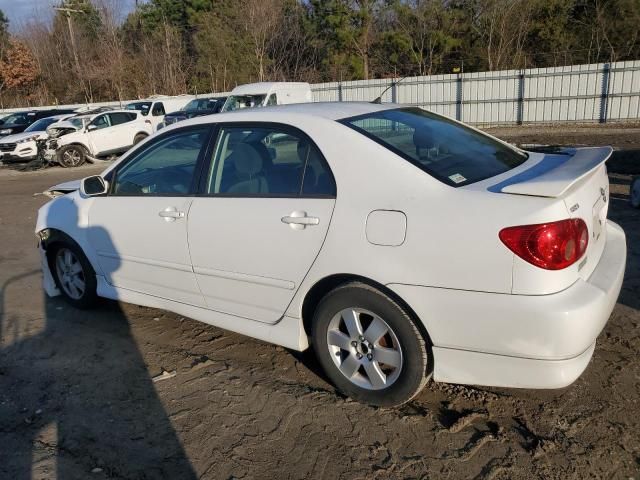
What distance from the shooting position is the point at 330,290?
9.97 ft

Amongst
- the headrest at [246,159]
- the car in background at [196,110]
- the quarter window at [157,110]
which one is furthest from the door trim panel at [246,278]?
the quarter window at [157,110]

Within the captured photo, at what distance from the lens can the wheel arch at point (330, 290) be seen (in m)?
2.77

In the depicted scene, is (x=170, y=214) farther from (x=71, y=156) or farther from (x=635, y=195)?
(x=71, y=156)

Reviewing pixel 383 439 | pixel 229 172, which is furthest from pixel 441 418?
pixel 229 172

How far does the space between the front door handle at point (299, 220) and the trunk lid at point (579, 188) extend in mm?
962

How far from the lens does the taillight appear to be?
7.95ft

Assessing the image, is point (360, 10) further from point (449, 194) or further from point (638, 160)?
point (449, 194)

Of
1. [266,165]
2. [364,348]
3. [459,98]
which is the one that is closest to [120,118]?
[459,98]

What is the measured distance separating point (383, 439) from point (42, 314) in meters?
3.41

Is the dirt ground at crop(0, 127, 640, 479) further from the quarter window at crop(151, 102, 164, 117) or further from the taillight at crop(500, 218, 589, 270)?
the quarter window at crop(151, 102, 164, 117)

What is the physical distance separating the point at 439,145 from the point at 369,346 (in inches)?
49.1

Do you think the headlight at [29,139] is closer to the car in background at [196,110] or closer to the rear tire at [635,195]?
the car in background at [196,110]

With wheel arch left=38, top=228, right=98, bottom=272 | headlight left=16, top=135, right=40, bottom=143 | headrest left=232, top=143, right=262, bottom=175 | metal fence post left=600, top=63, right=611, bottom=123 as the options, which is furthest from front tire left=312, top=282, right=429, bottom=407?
metal fence post left=600, top=63, right=611, bottom=123

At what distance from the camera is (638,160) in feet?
34.2
